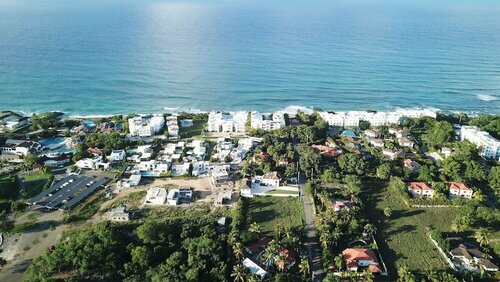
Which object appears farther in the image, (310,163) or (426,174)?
(310,163)

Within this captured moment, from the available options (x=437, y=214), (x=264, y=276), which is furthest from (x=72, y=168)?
(x=437, y=214)

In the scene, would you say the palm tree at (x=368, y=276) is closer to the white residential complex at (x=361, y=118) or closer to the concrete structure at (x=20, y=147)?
the white residential complex at (x=361, y=118)

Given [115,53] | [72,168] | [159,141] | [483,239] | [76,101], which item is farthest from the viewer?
[115,53]

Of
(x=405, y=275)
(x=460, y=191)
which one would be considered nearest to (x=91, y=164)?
(x=405, y=275)

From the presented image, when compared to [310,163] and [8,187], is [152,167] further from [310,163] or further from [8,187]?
[310,163]

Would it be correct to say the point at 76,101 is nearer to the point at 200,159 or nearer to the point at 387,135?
the point at 200,159
